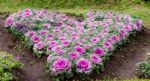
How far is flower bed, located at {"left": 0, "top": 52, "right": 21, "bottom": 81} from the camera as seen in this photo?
7381mm

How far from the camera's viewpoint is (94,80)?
312 inches

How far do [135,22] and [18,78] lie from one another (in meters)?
4.54

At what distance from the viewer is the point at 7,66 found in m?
7.65

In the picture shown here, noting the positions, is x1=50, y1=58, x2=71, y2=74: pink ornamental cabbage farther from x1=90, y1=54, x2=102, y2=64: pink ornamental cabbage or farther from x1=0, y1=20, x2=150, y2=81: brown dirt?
x1=90, y1=54, x2=102, y2=64: pink ornamental cabbage

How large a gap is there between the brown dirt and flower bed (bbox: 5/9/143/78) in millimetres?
205

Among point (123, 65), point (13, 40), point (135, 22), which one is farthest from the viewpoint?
point (135, 22)

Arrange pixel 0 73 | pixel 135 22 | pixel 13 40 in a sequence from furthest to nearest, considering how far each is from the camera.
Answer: pixel 135 22
pixel 13 40
pixel 0 73

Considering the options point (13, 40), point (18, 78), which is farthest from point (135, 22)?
point (18, 78)

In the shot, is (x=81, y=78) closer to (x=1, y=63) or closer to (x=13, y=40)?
(x=1, y=63)

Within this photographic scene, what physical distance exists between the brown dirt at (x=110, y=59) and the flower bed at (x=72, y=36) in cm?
20

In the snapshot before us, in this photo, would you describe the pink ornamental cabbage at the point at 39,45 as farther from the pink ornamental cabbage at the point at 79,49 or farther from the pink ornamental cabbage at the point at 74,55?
the pink ornamental cabbage at the point at 74,55

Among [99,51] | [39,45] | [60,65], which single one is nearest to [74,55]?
[60,65]

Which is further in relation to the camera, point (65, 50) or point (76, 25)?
point (76, 25)

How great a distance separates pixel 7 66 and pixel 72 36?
6.94 ft
